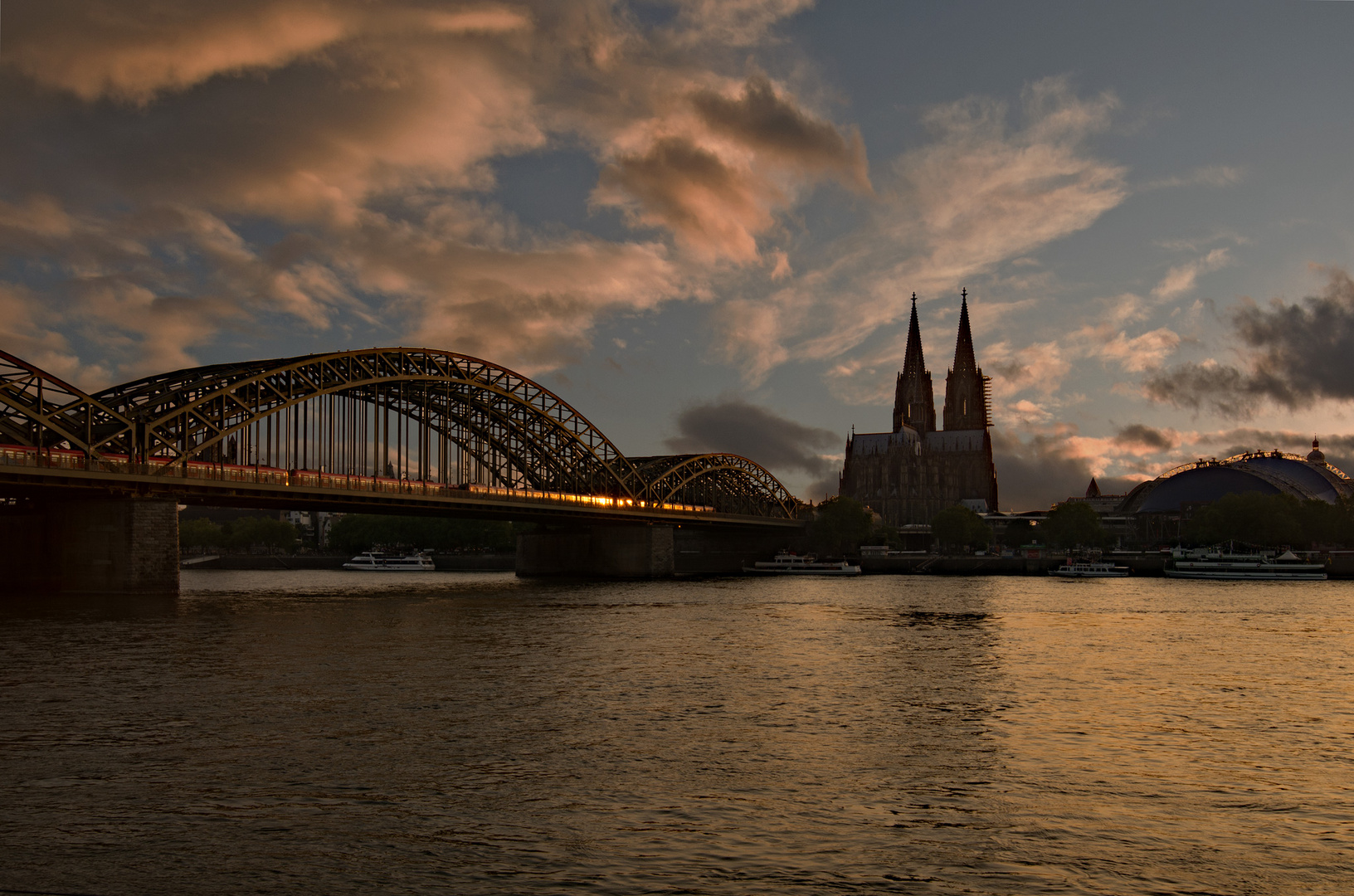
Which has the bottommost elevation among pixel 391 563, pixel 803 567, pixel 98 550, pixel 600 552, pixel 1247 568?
pixel 1247 568

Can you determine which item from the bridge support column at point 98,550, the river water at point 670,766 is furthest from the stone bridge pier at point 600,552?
A: the river water at point 670,766

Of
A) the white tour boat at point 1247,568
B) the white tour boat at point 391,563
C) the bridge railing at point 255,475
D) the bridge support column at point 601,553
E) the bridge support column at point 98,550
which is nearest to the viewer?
the bridge railing at point 255,475

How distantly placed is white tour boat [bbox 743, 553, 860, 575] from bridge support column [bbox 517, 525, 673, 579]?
2204 cm

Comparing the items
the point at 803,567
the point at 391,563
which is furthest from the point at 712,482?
the point at 391,563

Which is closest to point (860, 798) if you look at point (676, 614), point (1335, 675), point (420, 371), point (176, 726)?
point (176, 726)

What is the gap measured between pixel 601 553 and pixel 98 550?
7055 centimetres

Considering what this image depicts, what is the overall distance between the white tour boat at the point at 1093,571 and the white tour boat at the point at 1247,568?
24.4ft

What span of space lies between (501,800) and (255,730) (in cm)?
917

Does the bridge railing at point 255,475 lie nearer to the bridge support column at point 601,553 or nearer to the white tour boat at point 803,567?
the bridge support column at point 601,553

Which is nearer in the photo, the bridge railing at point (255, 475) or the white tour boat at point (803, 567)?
the bridge railing at point (255, 475)

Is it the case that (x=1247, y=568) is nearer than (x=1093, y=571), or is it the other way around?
(x=1247, y=568)

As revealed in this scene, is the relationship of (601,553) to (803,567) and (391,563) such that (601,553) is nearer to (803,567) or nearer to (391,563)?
(803,567)

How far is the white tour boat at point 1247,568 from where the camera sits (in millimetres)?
118812

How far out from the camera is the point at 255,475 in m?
78.6
